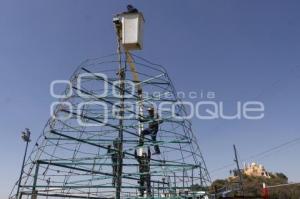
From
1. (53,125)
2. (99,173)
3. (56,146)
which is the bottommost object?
(99,173)

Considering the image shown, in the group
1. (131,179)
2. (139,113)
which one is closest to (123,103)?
(139,113)

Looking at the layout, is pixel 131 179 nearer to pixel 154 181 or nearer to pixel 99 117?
pixel 154 181

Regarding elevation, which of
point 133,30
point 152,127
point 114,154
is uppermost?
point 133,30

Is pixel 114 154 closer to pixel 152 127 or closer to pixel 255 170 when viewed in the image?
pixel 152 127

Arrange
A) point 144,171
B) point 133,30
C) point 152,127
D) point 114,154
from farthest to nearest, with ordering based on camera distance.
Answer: point 152,127 → point 133,30 → point 144,171 → point 114,154

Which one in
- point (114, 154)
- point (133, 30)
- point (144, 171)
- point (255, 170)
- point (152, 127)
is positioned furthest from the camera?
point (255, 170)

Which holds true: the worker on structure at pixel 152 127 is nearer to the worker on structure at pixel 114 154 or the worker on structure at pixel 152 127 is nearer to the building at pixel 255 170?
the worker on structure at pixel 114 154

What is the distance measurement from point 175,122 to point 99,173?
3695 millimetres

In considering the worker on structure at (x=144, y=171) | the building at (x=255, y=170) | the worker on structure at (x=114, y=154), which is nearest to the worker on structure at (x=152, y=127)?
the worker on structure at (x=144, y=171)

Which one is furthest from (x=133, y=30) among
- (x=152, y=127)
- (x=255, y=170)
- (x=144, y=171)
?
(x=255, y=170)

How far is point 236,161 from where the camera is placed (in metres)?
49.6

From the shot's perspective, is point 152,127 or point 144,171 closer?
point 144,171

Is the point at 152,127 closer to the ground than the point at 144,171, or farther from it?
farther from it

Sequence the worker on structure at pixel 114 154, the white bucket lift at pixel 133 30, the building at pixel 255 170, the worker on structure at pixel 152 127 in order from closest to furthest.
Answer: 1. the worker on structure at pixel 114 154
2. the worker on structure at pixel 152 127
3. the white bucket lift at pixel 133 30
4. the building at pixel 255 170
